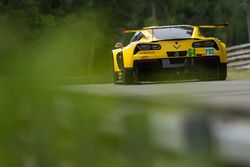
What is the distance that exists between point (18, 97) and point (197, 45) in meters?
8.77

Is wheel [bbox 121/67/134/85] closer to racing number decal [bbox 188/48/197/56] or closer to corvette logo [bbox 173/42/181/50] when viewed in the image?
corvette logo [bbox 173/42/181/50]

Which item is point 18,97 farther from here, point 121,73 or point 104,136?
point 121,73

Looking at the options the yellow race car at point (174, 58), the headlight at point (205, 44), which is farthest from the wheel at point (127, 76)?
the headlight at point (205, 44)

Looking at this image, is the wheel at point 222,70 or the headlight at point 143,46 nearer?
the headlight at point 143,46

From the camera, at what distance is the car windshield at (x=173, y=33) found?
1248 cm

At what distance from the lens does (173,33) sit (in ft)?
41.5

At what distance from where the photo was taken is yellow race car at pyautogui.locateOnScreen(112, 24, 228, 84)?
39.8 feet

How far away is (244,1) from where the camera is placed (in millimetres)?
31016

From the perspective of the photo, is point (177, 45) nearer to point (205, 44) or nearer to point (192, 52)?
point (192, 52)

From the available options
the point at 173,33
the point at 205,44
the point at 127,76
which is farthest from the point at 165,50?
the point at 127,76

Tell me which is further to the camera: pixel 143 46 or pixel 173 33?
pixel 173 33

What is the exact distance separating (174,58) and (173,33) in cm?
70

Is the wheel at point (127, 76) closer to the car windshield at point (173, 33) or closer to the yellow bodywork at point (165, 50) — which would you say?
the yellow bodywork at point (165, 50)

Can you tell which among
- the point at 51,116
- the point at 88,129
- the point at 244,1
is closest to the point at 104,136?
the point at 88,129
